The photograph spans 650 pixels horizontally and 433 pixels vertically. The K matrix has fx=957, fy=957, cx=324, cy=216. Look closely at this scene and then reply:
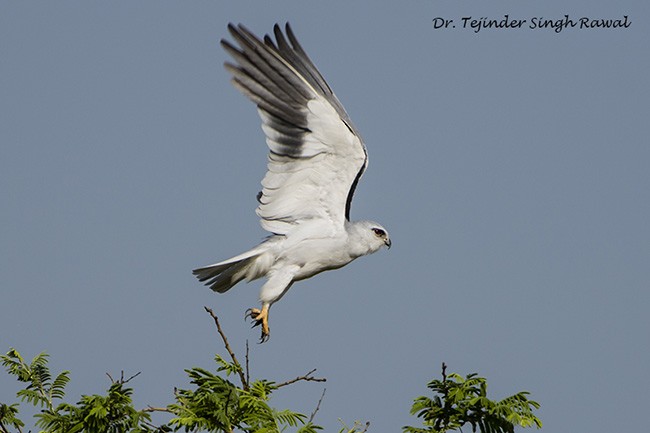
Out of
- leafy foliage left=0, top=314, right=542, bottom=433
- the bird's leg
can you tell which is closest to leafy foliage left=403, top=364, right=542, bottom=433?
leafy foliage left=0, top=314, right=542, bottom=433

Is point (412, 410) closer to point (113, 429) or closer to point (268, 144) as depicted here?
point (113, 429)

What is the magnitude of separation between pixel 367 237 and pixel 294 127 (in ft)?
3.67

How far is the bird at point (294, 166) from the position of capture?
7.66 meters

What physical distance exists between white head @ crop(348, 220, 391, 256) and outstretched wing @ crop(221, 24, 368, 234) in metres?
0.17

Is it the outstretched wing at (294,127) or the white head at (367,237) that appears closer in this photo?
the outstretched wing at (294,127)

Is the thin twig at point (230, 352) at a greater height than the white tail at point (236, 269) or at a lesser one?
lesser

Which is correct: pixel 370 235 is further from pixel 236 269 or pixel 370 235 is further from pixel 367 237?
pixel 236 269

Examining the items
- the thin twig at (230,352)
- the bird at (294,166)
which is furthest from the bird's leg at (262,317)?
the thin twig at (230,352)

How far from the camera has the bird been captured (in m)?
7.66

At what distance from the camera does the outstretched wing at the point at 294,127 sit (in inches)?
301

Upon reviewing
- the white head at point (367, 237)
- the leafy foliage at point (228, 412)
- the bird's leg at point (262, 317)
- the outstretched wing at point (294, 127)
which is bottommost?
the leafy foliage at point (228, 412)

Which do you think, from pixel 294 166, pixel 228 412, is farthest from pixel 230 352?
pixel 294 166

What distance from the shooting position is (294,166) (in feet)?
25.4

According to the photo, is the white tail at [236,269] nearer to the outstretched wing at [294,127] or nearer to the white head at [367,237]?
the outstretched wing at [294,127]
